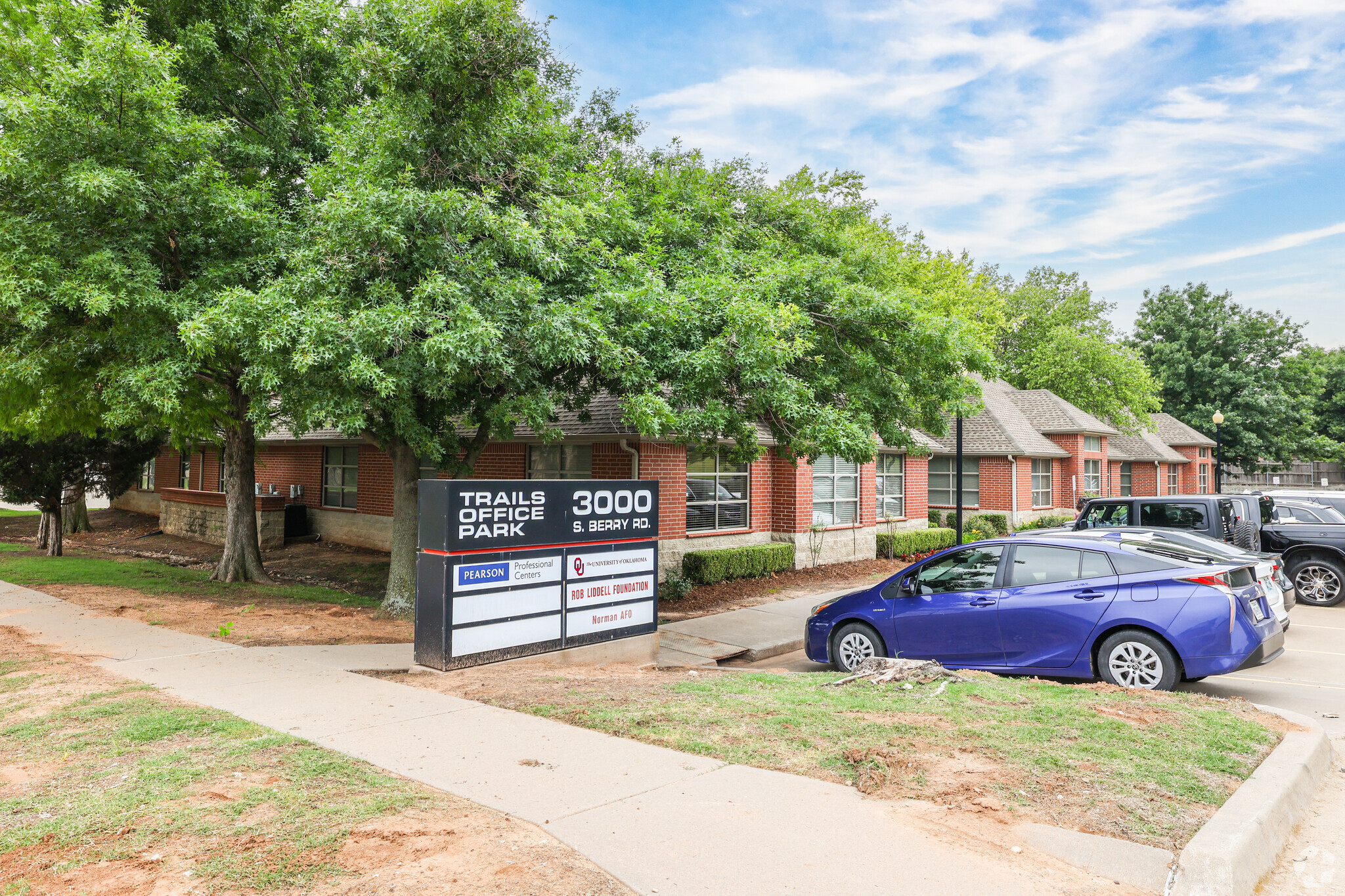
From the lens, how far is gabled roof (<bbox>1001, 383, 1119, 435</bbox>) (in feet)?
101

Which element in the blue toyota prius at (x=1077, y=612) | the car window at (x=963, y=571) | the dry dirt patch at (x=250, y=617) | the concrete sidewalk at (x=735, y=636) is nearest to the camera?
the blue toyota prius at (x=1077, y=612)

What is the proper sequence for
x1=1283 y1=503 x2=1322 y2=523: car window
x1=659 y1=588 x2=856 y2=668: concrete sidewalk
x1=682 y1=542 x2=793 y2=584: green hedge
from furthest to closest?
x1=682 y1=542 x2=793 y2=584: green hedge < x1=1283 y1=503 x2=1322 y2=523: car window < x1=659 y1=588 x2=856 y2=668: concrete sidewalk

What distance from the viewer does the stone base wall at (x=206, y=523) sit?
22.1 metres

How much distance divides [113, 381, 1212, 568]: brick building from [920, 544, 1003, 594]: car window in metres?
5.02

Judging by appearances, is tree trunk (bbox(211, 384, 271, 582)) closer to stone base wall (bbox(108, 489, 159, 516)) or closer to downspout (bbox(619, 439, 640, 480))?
downspout (bbox(619, 439, 640, 480))

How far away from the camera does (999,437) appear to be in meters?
28.0

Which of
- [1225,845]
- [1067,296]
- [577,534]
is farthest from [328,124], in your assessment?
[1067,296]

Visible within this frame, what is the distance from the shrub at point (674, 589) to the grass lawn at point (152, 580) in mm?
5005

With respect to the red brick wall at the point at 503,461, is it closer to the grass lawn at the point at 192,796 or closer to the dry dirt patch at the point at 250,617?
the dry dirt patch at the point at 250,617

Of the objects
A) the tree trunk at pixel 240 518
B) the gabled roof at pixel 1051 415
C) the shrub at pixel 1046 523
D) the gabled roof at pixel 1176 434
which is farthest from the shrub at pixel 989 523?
the gabled roof at pixel 1176 434

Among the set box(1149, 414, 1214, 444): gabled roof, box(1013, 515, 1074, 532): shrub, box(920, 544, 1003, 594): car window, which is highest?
box(1149, 414, 1214, 444): gabled roof

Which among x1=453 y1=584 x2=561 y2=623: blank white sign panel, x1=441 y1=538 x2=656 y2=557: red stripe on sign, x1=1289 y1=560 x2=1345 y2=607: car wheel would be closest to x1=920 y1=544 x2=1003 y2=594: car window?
x1=441 y1=538 x2=656 y2=557: red stripe on sign

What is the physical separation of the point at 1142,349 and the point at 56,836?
6015cm

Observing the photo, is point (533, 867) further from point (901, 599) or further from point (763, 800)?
point (901, 599)
